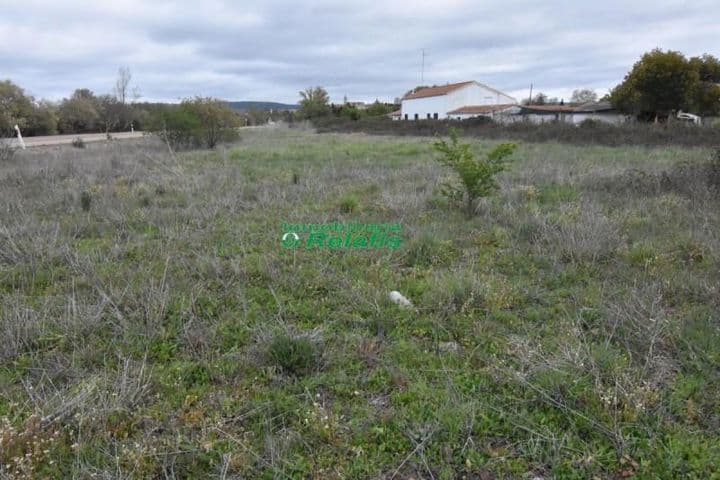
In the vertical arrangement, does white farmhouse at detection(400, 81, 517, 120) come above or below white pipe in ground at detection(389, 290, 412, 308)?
above

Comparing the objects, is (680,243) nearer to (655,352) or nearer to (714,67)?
(655,352)

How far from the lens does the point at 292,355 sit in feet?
8.29

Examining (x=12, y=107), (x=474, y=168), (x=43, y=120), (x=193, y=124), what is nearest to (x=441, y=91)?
(x=193, y=124)

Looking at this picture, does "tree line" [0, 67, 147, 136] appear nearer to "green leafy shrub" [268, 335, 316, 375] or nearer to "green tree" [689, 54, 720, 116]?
"green leafy shrub" [268, 335, 316, 375]

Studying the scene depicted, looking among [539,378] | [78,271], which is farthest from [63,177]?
[539,378]

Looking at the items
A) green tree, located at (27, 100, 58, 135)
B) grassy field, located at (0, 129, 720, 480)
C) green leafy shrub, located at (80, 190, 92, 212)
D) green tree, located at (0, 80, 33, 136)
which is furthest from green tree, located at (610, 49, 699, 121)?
green tree, located at (27, 100, 58, 135)

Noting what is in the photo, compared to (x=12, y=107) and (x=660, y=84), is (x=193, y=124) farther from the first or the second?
(x=660, y=84)

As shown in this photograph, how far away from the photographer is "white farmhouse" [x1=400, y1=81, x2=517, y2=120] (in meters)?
40.6

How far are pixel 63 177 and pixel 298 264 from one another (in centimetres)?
749

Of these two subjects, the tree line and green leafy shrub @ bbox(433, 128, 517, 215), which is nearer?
green leafy shrub @ bbox(433, 128, 517, 215)

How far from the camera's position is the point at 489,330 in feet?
9.46

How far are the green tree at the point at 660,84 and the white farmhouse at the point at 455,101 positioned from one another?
48.3 feet

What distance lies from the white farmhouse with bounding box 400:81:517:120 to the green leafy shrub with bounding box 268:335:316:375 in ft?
127

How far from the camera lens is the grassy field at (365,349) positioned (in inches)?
74.4
